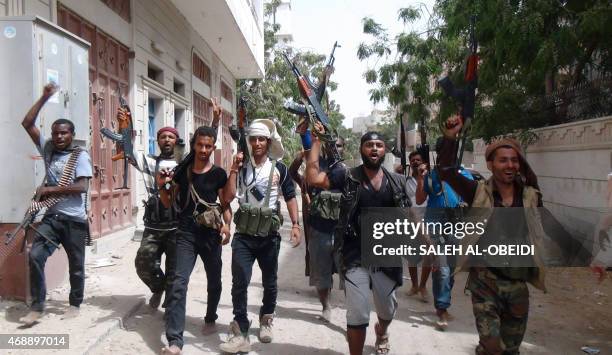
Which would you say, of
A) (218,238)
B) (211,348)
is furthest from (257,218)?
(211,348)

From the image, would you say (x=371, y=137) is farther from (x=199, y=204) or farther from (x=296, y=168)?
(x=296, y=168)

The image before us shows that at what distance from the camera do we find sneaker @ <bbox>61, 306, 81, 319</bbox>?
412 cm

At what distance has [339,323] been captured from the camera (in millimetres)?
4656

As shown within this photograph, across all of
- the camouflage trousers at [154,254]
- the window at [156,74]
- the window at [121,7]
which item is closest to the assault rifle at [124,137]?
the camouflage trousers at [154,254]

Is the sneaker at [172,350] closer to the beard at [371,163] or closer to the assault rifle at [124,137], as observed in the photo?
the assault rifle at [124,137]

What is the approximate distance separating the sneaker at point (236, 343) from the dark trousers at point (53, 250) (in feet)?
4.64

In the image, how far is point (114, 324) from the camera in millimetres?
4117

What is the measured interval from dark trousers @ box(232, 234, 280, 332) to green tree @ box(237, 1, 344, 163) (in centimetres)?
1591

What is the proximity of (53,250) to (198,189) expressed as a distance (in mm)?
1364

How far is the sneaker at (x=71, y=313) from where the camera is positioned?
4125 mm

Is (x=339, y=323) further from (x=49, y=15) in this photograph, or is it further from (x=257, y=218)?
(x=49, y=15)

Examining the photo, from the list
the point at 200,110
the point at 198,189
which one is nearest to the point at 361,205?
the point at 198,189

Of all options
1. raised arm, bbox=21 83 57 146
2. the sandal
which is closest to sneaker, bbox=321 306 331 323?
the sandal

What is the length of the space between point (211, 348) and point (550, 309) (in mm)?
3610
